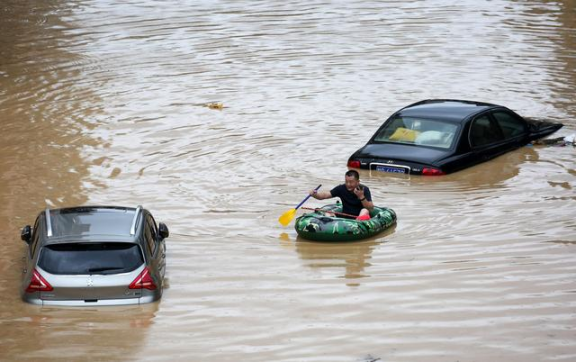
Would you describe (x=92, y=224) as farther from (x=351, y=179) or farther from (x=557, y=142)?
(x=557, y=142)

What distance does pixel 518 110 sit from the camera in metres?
29.8

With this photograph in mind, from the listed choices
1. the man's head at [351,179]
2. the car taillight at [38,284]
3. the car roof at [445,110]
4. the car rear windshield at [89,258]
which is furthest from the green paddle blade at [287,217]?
the car roof at [445,110]

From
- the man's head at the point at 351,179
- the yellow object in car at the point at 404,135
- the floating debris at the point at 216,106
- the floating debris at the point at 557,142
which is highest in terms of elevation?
the man's head at the point at 351,179

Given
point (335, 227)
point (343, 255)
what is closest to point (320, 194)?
point (335, 227)

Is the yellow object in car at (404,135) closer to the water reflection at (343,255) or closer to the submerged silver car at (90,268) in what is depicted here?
the water reflection at (343,255)

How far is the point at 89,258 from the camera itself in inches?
618

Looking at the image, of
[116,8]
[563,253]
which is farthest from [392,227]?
[116,8]

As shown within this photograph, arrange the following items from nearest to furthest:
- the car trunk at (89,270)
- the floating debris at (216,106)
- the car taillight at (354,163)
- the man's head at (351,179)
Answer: the car trunk at (89,270) → the man's head at (351,179) → the car taillight at (354,163) → the floating debris at (216,106)

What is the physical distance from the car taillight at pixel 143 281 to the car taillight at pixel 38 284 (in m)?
1.12

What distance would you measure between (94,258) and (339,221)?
16.4 feet

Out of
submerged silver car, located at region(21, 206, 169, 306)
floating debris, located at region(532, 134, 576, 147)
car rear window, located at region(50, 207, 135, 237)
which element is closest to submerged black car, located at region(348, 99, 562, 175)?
floating debris, located at region(532, 134, 576, 147)

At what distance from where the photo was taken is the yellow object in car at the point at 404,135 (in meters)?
24.4

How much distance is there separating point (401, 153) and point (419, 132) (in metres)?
0.90

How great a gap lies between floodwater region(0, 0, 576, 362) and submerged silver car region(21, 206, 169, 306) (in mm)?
226
